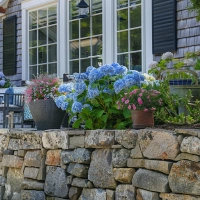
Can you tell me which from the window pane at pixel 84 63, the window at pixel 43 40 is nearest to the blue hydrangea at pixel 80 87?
the window pane at pixel 84 63

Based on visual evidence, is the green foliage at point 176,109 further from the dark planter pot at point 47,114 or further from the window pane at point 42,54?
the window pane at point 42,54

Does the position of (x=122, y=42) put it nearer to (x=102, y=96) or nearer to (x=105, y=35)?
(x=105, y=35)

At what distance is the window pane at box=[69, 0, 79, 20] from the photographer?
8305mm

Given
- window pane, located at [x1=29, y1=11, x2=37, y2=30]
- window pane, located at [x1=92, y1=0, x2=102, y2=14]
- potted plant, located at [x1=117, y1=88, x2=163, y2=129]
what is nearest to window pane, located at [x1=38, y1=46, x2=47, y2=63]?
window pane, located at [x1=29, y1=11, x2=37, y2=30]

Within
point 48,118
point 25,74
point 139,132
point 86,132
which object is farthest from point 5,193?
point 25,74

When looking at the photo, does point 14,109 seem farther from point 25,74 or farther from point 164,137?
point 164,137

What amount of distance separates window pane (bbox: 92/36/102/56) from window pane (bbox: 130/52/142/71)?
68 cm

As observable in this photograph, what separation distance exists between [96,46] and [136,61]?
35.2 inches

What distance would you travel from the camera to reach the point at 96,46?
26.2 ft

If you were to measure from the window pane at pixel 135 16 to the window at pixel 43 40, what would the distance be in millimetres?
1714

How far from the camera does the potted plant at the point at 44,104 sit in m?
4.89

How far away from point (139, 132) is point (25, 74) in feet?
19.5

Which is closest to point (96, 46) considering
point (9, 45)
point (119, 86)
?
point (9, 45)

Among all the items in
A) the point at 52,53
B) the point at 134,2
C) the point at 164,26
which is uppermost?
the point at 134,2
